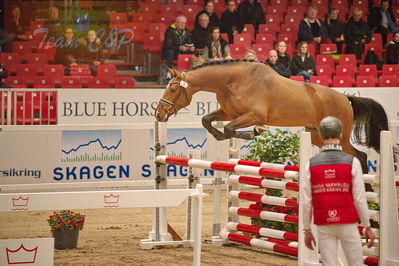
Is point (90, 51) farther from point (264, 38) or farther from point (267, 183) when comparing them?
point (267, 183)

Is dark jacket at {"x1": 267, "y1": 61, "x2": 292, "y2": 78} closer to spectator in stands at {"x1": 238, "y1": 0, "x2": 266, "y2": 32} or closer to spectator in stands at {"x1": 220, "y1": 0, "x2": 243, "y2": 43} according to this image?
spectator in stands at {"x1": 220, "y1": 0, "x2": 243, "y2": 43}

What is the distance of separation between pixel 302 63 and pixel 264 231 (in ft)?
22.4

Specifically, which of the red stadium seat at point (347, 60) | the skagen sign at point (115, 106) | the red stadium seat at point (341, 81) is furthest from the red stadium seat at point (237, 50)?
the skagen sign at point (115, 106)

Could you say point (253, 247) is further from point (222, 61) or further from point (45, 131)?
point (45, 131)

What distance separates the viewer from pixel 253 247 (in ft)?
25.8

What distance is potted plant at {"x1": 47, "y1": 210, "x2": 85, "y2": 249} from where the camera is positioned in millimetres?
7500

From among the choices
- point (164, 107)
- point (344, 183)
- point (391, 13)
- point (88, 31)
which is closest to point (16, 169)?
point (88, 31)

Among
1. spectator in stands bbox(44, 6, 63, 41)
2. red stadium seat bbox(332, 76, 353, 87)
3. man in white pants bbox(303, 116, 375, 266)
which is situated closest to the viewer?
man in white pants bbox(303, 116, 375, 266)

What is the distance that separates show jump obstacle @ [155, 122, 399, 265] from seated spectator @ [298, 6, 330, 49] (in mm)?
7038

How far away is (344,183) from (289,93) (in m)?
3.13

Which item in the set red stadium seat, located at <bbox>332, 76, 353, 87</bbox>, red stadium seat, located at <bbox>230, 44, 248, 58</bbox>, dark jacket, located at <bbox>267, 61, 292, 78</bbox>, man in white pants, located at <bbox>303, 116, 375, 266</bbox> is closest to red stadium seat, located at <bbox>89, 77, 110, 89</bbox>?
red stadium seat, located at <bbox>230, 44, 248, 58</bbox>

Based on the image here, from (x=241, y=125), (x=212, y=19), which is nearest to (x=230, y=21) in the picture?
(x=212, y=19)

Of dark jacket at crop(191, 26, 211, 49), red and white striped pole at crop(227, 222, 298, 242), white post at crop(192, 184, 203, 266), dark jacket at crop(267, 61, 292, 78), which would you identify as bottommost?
red and white striped pole at crop(227, 222, 298, 242)

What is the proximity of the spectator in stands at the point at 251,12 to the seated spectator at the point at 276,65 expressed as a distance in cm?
212
